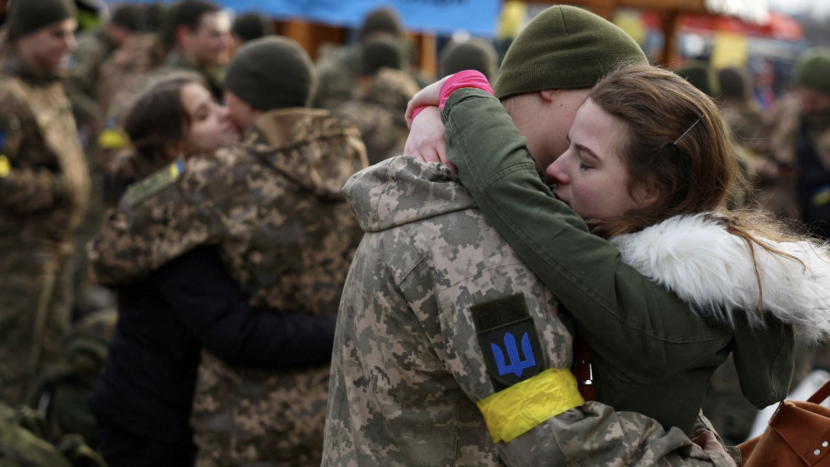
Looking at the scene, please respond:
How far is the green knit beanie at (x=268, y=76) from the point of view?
316 cm

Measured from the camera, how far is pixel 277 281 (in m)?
2.81

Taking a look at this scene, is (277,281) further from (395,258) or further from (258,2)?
(258,2)

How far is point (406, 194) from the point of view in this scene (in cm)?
150

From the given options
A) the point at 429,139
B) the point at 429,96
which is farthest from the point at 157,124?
the point at 429,139

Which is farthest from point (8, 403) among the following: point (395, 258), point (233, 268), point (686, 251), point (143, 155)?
point (686, 251)

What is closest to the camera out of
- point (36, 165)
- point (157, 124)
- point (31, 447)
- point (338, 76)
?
point (157, 124)

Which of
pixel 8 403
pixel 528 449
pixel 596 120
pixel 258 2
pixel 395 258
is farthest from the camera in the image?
pixel 258 2

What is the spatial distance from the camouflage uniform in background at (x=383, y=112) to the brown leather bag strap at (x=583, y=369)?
4943mm

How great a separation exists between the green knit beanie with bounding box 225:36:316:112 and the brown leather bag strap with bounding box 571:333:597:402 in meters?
2.01

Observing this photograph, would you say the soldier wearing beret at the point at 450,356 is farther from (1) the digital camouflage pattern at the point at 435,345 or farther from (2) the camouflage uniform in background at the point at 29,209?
(2) the camouflage uniform in background at the point at 29,209

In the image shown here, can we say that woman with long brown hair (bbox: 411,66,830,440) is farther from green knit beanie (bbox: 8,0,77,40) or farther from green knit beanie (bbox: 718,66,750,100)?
green knit beanie (bbox: 718,66,750,100)

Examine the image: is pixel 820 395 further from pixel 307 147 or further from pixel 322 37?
pixel 322 37

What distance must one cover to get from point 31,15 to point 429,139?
13.9 ft

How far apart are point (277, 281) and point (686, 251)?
167 cm
